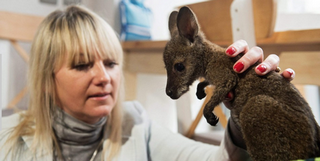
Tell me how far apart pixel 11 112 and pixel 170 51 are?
0.90 m

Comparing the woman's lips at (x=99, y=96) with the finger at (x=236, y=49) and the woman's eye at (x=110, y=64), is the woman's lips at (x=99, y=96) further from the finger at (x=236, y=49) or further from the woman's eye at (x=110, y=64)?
the finger at (x=236, y=49)

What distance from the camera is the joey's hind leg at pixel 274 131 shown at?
0.55 m

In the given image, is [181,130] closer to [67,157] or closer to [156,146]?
[156,146]

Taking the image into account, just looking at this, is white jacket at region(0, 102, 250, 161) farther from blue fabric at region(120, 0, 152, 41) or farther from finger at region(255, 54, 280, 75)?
blue fabric at region(120, 0, 152, 41)

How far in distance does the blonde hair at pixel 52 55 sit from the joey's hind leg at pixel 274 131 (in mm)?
776

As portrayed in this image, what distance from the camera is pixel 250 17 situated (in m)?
0.91

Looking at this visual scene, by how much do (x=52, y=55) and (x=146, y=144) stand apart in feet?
2.14

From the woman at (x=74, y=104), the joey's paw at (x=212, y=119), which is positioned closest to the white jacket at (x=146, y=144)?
the woman at (x=74, y=104)

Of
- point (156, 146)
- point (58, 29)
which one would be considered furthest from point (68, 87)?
point (156, 146)

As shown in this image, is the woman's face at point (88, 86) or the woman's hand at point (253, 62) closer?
the woman's hand at point (253, 62)

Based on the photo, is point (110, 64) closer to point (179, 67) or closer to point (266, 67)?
point (179, 67)

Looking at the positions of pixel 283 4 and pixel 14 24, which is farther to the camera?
pixel 14 24

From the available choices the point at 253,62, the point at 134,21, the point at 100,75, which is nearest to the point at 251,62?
the point at 253,62

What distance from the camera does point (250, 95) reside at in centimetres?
62
